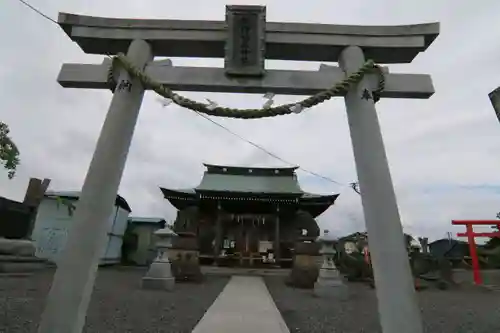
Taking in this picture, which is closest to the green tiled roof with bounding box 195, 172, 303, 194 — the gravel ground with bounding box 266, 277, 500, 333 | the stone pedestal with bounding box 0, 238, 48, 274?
the stone pedestal with bounding box 0, 238, 48, 274

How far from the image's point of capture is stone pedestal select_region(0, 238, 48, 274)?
30.0ft

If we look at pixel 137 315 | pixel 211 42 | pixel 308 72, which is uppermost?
pixel 211 42

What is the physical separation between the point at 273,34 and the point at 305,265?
819 cm

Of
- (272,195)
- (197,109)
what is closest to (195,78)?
(197,109)

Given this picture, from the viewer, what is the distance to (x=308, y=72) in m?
2.80

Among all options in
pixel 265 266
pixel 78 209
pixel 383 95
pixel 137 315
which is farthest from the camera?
pixel 265 266

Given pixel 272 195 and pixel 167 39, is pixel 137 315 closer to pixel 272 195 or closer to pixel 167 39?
pixel 167 39

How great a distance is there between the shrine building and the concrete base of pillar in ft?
24.8

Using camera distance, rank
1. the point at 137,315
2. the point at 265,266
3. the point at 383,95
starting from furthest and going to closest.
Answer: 1. the point at 265,266
2. the point at 137,315
3. the point at 383,95

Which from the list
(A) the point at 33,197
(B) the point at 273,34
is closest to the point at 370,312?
(B) the point at 273,34

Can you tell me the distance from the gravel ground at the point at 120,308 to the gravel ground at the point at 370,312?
160 cm

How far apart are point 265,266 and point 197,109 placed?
46.1 ft

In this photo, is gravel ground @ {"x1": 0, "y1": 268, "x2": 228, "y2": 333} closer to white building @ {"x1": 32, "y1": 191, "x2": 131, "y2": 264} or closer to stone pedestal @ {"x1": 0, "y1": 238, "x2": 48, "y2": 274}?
stone pedestal @ {"x1": 0, "y1": 238, "x2": 48, "y2": 274}

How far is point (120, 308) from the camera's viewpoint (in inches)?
210
